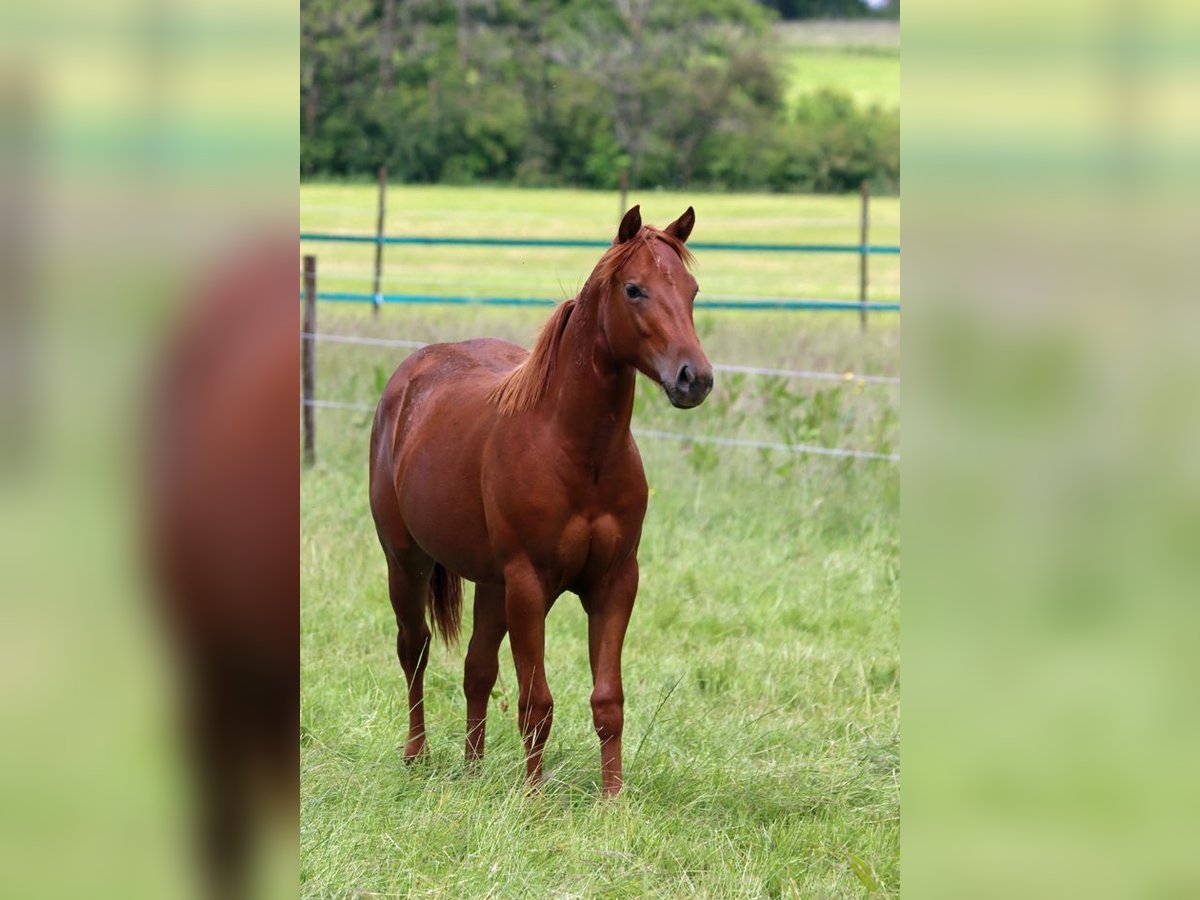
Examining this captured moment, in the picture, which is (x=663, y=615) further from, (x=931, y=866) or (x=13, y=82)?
(x=13, y=82)

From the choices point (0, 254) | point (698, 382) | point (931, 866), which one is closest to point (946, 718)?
point (931, 866)

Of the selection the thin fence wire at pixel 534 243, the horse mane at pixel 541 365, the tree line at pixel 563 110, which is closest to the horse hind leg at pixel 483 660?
the horse mane at pixel 541 365

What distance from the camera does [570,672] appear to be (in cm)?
480

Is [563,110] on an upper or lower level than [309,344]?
upper

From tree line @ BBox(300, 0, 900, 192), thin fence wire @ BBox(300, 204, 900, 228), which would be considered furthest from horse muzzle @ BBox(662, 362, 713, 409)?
tree line @ BBox(300, 0, 900, 192)

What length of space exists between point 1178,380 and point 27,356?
2.93 feet

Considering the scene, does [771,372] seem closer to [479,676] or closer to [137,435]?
Answer: [479,676]

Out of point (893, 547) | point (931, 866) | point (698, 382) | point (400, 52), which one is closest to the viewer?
point (931, 866)

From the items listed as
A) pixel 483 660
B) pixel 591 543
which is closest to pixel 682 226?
pixel 591 543

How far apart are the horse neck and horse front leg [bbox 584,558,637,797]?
0.37 m

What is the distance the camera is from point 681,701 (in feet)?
14.8

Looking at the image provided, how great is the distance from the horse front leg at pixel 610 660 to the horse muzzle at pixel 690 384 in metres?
0.68

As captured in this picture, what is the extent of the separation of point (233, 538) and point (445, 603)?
338 centimetres

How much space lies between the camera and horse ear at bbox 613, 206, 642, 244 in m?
3.38
